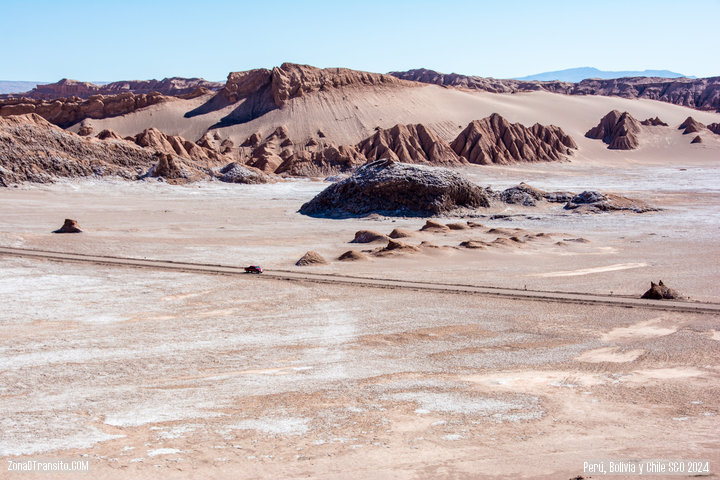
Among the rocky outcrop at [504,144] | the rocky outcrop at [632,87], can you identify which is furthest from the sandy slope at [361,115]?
the rocky outcrop at [632,87]

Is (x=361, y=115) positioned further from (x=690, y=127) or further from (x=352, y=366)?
(x=352, y=366)

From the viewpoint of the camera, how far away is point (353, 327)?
12219mm

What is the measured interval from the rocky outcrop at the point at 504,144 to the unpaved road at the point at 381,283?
157 feet

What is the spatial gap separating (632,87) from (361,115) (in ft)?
269

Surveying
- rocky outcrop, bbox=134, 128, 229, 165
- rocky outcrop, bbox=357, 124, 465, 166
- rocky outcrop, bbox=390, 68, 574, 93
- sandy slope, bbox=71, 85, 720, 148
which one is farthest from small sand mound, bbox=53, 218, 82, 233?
rocky outcrop, bbox=390, 68, 574, 93

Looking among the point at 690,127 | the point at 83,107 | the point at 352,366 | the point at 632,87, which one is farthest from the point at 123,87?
the point at 352,366

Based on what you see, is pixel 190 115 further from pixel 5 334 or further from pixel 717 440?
pixel 717 440

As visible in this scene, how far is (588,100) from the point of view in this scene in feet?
339

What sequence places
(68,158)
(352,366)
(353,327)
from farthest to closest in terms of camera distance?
(68,158) < (353,327) < (352,366)

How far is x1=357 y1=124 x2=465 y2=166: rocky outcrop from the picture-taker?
59650mm

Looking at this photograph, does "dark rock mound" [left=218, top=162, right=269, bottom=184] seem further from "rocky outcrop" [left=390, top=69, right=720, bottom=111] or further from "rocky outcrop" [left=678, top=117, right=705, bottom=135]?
"rocky outcrop" [left=390, top=69, right=720, bottom=111]

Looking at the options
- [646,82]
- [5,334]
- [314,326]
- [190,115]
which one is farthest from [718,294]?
[646,82]

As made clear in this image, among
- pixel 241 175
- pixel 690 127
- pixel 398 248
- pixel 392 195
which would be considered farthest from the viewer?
pixel 690 127

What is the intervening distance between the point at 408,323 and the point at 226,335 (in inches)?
128
